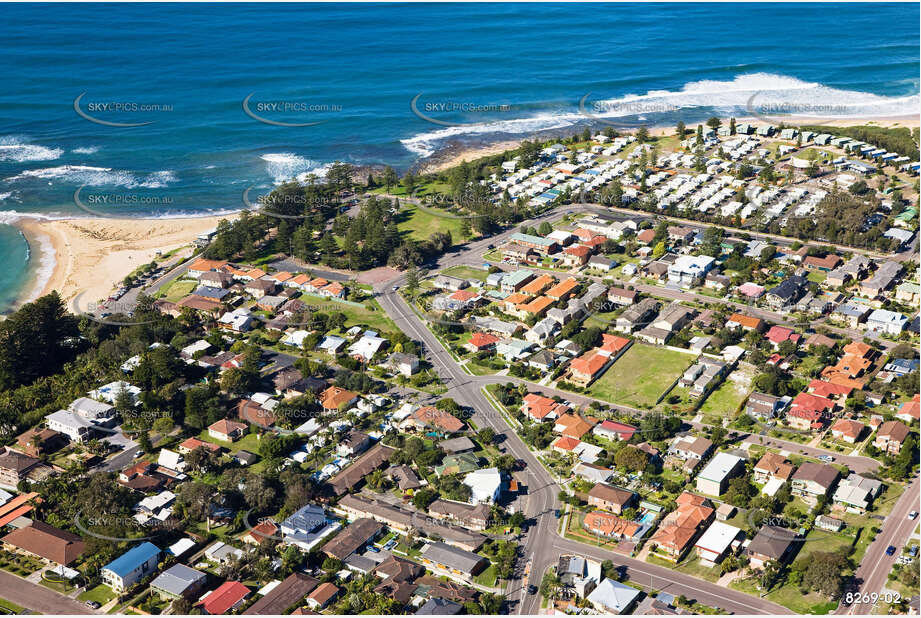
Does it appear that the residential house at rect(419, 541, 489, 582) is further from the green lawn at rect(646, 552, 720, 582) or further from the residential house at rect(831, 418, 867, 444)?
the residential house at rect(831, 418, 867, 444)

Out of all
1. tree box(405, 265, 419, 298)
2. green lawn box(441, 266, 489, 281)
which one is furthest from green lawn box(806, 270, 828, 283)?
tree box(405, 265, 419, 298)

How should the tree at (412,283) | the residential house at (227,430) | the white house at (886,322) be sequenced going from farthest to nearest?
1. the tree at (412,283)
2. the white house at (886,322)
3. the residential house at (227,430)

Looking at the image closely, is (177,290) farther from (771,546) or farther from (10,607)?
(771,546)

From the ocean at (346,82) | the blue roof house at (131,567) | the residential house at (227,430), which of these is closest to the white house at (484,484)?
the residential house at (227,430)

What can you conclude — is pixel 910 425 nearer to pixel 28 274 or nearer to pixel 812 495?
pixel 812 495

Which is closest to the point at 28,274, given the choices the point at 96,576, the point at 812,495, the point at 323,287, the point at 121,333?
the point at 121,333

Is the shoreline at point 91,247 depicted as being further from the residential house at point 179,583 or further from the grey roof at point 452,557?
the grey roof at point 452,557
